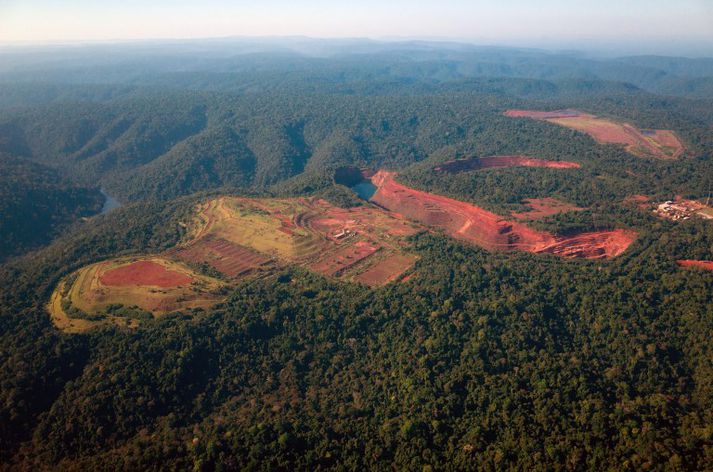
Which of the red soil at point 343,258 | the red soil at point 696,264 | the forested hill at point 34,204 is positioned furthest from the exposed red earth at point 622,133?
the forested hill at point 34,204

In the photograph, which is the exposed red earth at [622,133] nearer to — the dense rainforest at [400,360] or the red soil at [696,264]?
the dense rainforest at [400,360]

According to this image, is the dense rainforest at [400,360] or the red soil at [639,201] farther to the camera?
the red soil at [639,201]

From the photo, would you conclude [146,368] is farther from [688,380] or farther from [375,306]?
[688,380]

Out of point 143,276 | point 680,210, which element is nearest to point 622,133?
point 680,210

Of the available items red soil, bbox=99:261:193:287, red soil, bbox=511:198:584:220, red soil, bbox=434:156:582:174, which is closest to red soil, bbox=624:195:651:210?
red soil, bbox=511:198:584:220

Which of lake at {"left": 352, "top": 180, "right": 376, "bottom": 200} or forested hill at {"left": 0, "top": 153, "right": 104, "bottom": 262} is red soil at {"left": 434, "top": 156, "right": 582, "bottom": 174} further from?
forested hill at {"left": 0, "top": 153, "right": 104, "bottom": 262}

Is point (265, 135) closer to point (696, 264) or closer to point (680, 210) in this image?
point (680, 210)
